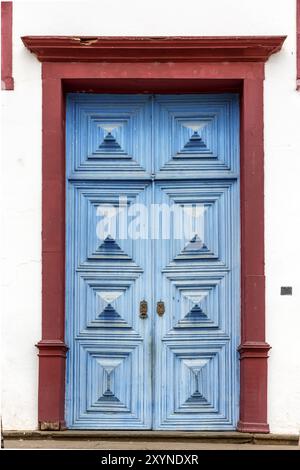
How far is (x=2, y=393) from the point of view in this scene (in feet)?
47.1

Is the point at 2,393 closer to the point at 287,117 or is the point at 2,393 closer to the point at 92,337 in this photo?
the point at 92,337

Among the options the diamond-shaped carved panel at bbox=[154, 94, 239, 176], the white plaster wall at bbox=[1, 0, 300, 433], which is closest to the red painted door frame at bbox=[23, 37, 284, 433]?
the white plaster wall at bbox=[1, 0, 300, 433]

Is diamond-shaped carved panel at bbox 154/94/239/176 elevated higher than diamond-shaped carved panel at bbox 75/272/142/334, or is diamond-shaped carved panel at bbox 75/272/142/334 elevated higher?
diamond-shaped carved panel at bbox 154/94/239/176

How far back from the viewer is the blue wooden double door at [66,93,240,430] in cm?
1456

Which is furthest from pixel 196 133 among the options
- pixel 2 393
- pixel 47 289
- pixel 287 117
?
pixel 2 393

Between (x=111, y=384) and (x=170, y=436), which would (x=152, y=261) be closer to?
(x=111, y=384)

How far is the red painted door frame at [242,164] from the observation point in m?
14.3

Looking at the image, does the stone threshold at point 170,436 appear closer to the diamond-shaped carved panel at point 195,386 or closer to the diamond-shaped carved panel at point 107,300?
the diamond-shaped carved panel at point 195,386

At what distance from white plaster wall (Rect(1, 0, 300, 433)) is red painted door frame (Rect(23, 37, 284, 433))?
0.08m

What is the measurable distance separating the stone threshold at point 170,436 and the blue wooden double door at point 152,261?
0.23 meters

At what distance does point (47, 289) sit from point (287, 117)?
249cm

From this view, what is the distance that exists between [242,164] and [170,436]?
93.8 inches

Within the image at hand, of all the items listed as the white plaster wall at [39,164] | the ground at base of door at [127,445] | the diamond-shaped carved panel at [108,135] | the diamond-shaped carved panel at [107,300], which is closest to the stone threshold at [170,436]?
the ground at base of door at [127,445]

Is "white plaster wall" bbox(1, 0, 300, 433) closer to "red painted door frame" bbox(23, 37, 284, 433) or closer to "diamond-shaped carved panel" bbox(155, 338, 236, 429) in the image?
"red painted door frame" bbox(23, 37, 284, 433)
